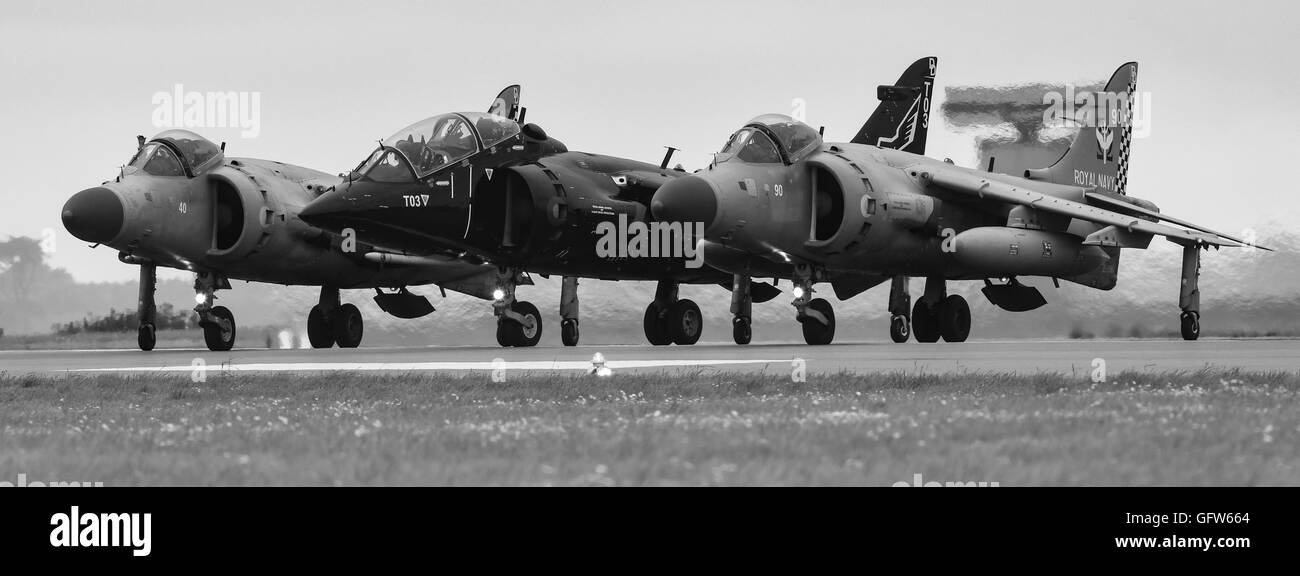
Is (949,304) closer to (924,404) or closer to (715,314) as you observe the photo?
(715,314)

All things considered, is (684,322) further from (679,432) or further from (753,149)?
(679,432)

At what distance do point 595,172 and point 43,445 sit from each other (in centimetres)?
1636

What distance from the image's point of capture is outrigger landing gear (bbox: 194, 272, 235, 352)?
22828mm

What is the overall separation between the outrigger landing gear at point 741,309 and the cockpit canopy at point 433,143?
4.60 m

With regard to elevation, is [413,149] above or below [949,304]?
above

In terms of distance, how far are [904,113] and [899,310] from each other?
4.33 metres

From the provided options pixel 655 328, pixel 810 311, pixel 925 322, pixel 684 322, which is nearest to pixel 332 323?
pixel 655 328

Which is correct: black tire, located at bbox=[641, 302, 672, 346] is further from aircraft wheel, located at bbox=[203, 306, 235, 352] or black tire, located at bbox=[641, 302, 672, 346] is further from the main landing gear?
aircraft wheel, located at bbox=[203, 306, 235, 352]

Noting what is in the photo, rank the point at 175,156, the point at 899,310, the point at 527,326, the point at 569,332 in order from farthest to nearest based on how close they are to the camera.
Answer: the point at 899,310, the point at 569,332, the point at 527,326, the point at 175,156

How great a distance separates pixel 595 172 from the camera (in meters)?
23.4

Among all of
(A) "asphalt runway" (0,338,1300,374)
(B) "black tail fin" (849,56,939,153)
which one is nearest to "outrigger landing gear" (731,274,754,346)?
(A) "asphalt runway" (0,338,1300,374)

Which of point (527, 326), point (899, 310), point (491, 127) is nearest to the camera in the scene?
point (491, 127)

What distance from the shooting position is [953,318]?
2466 centimetres
